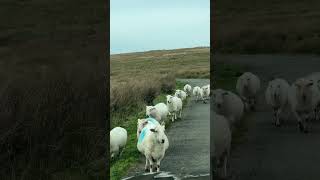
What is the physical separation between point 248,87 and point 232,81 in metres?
0.42

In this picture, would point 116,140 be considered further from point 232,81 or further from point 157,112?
point 157,112

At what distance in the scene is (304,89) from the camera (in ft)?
32.3

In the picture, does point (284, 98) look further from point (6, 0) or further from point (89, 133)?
point (6, 0)

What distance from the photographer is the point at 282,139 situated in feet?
31.0

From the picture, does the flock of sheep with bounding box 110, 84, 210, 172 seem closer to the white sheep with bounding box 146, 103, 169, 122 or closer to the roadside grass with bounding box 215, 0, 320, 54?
→ the roadside grass with bounding box 215, 0, 320, 54

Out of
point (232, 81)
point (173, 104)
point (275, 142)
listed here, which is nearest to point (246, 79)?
point (232, 81)

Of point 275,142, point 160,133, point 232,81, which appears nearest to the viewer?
point 160,133

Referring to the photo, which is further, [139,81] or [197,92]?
[197,92]

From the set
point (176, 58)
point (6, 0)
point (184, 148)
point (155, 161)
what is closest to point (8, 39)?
point (6, 0)

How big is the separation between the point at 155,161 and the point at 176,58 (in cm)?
1316

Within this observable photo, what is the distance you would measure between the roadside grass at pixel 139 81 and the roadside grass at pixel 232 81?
210cm

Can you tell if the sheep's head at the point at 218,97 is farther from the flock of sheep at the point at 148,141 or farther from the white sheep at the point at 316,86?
the white sheep at the point at 316,86

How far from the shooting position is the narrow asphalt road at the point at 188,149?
9.93 m

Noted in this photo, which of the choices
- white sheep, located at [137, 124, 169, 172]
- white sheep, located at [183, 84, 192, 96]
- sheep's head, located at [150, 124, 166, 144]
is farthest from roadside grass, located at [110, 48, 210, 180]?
sheep's head, located at [150, 124, 166, 144]
